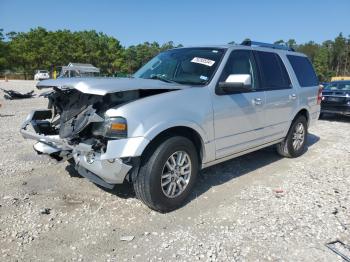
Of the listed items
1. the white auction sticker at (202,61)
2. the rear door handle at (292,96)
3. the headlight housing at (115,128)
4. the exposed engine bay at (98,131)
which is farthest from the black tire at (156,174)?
the rear door handle at (292,96)

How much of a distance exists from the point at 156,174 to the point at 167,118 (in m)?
0.61

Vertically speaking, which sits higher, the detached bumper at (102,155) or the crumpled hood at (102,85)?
the crumpled hood at (102,85)

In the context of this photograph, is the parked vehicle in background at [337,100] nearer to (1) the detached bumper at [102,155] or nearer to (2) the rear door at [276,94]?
(2) the rear door at [276,94]

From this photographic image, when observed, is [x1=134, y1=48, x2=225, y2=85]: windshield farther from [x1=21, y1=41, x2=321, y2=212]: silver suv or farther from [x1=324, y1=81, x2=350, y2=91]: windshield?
[x1=324, y1=81, x2=350, y2=91]: windshield

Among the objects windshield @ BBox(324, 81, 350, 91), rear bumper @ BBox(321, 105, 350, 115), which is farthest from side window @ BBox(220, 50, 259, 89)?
windshield @ BBox(324, 81, 350, 91)

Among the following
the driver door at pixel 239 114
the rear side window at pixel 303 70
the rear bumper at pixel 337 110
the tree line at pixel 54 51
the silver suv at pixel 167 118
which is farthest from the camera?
the tree line at pixel 54 51

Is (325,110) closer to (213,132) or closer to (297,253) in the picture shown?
Result: (213,132)

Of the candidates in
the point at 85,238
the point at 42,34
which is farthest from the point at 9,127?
→ the point at 42,34

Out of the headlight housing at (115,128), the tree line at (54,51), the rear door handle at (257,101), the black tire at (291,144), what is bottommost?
the black tire at (291,144)

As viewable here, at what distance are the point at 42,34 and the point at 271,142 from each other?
213 ft

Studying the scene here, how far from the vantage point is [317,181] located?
5.25 m

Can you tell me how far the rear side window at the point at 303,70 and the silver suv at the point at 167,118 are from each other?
70 cm

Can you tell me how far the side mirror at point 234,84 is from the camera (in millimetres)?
4141

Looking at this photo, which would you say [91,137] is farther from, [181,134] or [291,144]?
[291,144]
